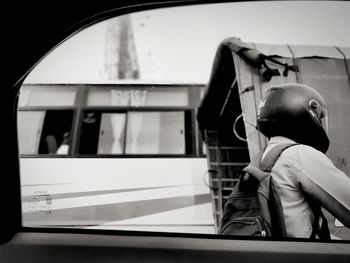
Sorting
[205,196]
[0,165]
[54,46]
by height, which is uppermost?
[54,46]

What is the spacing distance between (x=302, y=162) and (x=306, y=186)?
92 mm

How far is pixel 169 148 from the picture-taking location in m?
4.18

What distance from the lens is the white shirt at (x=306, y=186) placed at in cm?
102

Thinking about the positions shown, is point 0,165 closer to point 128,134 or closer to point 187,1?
point 187,1

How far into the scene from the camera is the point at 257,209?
107 cm

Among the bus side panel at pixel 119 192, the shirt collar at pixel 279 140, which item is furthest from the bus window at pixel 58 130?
the shirt collar at pixel 279 140

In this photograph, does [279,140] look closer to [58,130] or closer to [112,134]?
[112,134]

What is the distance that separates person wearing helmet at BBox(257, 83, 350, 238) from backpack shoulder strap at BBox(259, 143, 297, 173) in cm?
2

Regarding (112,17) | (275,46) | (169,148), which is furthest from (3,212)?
(169,148)

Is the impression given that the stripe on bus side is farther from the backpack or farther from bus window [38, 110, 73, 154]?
bus window [38, 110, 73, 154]

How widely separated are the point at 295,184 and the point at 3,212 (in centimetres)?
101

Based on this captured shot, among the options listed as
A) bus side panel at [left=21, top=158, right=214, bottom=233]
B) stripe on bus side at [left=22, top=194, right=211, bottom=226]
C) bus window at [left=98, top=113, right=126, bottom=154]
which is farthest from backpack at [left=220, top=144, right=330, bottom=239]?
bus window at [left=98, top=113, right=126, bottom=154]

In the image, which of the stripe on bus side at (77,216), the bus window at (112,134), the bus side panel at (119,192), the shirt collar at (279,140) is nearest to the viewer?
the stripe on bus side at (77,216)

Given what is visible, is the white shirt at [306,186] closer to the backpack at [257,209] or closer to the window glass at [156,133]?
the backpack at [257,209]
